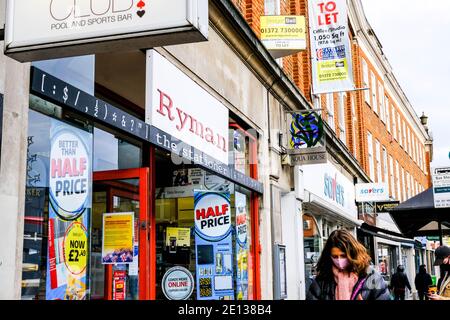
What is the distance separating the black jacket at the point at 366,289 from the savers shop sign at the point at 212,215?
4.52 metres

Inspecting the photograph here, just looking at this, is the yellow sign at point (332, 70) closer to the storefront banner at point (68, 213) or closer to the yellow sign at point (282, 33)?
the yellow sign at point (282, 33)

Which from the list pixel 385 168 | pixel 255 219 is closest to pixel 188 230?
pixel 255 219

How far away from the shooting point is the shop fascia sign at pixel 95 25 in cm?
396

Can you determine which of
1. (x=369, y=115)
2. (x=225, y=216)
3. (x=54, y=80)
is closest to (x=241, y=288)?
(x=225, y=216)

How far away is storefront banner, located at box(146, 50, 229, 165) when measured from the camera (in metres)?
6.94

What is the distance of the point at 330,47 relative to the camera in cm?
1351

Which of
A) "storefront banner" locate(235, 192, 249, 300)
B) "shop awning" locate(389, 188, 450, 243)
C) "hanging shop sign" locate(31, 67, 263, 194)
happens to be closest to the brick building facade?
"shop awning" locate(389, 188, 450, 243)

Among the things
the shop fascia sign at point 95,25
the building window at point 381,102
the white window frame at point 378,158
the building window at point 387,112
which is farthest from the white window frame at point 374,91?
the shop fascia sign at point 95,25

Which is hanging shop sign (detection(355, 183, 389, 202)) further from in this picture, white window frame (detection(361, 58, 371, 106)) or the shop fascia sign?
the shop fascia sign

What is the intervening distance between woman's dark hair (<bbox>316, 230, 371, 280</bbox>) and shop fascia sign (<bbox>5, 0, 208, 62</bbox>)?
1.72m

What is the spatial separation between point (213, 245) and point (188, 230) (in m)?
0.52

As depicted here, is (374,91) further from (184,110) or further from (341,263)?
(341,263)

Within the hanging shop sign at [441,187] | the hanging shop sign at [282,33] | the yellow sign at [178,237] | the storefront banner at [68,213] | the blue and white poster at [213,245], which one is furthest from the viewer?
the hanging shop sign at [441,187]
